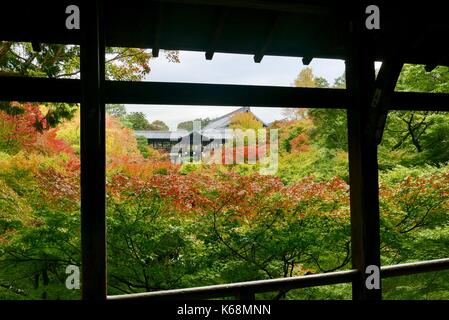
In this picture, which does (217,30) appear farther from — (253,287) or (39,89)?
(253,287)

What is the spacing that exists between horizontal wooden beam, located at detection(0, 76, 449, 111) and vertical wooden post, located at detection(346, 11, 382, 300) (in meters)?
0.10

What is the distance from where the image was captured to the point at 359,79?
7.17 ft

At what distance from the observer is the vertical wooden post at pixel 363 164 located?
7.08 ft

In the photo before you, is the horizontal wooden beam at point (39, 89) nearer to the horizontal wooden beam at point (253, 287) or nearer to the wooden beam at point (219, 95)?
the wooden beam at point (219, 95)

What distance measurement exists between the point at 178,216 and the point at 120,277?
3.88 feet

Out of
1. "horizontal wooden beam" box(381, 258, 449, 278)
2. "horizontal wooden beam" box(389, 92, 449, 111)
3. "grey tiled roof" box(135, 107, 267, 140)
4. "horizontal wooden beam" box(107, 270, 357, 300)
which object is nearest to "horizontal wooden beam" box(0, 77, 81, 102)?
"horizontal wooden beam" box(107, 270, 357, 300)

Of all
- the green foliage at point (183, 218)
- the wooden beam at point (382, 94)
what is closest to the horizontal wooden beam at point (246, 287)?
the wooden beam at point (382, 94)

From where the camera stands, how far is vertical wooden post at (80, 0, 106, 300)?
5.81 feet

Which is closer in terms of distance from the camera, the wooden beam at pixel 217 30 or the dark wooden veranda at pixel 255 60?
the dark wooden veranda at pixel 255 60

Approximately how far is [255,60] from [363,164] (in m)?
1.05

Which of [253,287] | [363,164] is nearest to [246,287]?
[253,287]

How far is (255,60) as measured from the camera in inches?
102
